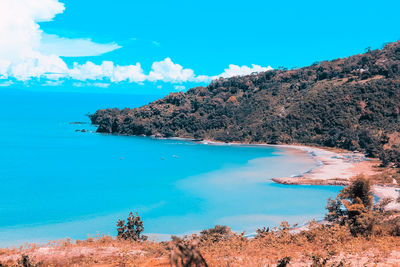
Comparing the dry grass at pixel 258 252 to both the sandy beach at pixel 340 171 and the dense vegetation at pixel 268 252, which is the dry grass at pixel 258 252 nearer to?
the dense vegetation at pixel 268 252

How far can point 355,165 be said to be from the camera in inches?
2817

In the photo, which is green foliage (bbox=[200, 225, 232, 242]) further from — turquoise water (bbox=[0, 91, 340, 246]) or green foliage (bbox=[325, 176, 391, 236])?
turquoise water (bbox=[0, 91, 340, 246])

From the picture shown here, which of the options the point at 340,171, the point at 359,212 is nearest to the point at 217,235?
the point at 359,212

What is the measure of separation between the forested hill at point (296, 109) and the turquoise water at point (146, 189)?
566 inches

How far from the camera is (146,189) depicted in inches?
2384

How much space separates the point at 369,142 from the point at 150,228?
69.5 metres

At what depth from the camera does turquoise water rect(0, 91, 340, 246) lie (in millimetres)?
42719

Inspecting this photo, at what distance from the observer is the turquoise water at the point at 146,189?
140 feet

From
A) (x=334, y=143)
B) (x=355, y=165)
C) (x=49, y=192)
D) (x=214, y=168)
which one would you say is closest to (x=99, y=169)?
(x=49, y=192)

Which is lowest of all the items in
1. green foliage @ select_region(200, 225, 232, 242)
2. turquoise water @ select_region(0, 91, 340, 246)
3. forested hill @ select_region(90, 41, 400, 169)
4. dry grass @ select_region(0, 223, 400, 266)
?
turquoise water @ select_region(0, 91, 340, 246)

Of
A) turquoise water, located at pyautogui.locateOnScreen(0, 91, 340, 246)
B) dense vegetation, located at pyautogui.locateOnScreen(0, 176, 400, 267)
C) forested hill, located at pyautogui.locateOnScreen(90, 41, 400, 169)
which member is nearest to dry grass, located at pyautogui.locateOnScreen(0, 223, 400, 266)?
dense vegetation, located at pyautogui.locateOnScreen(0, 176, 400, 267)

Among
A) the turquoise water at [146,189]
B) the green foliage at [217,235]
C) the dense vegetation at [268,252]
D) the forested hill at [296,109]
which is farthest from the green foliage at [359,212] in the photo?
the forested hill at [296,109]

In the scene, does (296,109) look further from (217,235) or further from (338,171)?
(217,235)

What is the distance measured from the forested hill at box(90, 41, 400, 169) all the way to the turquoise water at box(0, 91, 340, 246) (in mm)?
14374
